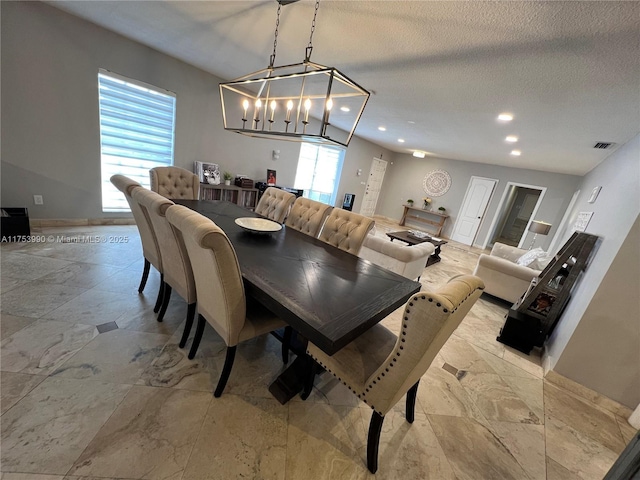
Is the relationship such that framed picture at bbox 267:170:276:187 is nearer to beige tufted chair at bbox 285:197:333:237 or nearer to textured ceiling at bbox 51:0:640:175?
textured ceiling at bbox 51:0:640:175

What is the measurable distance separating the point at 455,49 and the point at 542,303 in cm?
264

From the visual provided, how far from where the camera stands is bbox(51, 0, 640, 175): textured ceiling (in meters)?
1.53

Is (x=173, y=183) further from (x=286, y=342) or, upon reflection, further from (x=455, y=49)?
(x=455, y=49)

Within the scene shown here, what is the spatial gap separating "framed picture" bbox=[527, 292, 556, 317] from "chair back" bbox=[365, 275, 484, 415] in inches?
87.0

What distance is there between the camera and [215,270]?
3.95ft

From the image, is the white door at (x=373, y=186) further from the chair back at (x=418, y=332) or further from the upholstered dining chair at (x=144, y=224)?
Answer: the chair back at (x=418, y=332)

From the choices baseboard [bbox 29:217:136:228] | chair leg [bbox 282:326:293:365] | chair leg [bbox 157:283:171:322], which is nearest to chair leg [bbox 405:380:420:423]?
chair leg [bbox 282:326:293:365]

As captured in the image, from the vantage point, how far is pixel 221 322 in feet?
4.56

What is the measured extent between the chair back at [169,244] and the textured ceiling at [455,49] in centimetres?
170

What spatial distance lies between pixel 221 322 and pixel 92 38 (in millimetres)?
3995

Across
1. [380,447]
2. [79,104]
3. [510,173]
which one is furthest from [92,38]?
[510,173]

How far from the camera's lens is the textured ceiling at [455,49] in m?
1.53

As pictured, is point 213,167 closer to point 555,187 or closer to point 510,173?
point 510,173

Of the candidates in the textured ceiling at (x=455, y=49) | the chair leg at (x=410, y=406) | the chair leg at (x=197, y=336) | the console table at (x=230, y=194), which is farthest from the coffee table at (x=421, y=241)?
the chair leg at (x=197, y=336)
